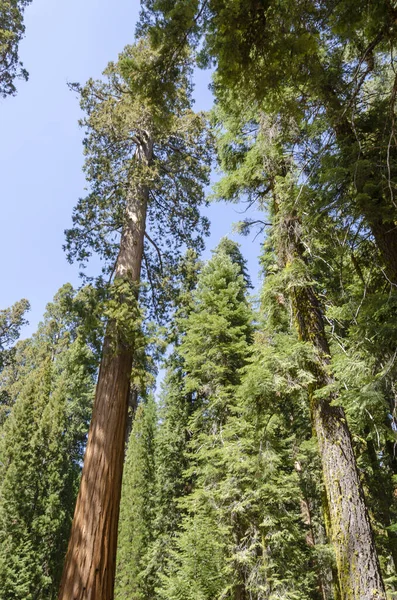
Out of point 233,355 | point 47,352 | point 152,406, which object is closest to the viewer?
point 233,355

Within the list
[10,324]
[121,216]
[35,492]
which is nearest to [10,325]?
[10,324]

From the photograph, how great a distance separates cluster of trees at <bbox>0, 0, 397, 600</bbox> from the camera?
3906 mm

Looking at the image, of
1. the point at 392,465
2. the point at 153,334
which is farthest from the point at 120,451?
the point at 392,465

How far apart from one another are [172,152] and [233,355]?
6.36m

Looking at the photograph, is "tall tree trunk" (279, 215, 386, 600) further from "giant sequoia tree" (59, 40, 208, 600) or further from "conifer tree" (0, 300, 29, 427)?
"conifer tree" (0, 300, 29, 427)

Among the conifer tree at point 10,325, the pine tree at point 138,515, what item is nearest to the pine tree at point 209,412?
the pine tree at point 138,515

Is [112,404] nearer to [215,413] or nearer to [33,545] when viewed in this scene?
[215,413]

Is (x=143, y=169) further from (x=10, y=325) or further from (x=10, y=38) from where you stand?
(x=10, y=325)

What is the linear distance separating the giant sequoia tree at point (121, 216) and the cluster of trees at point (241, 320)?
29 mm

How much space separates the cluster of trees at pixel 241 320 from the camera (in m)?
3.91

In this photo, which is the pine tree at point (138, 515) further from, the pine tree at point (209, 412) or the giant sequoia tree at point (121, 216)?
the giant sequoia tree at point (121, 216)

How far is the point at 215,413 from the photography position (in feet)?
36.4

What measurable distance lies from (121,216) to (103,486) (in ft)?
15.3

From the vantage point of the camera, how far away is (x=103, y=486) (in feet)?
13.5
